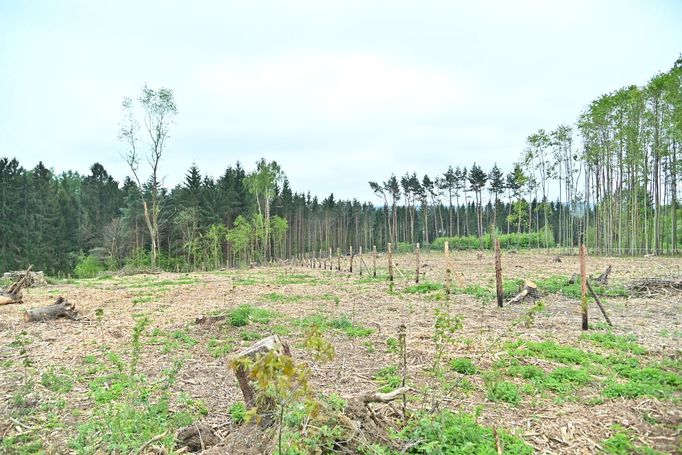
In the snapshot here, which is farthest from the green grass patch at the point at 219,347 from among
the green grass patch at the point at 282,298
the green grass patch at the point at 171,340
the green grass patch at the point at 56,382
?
the green grass patch at the point at 282,298

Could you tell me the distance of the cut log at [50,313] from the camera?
9.43 m

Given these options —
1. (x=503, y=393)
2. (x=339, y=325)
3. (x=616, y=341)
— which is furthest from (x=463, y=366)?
(x=339, y=325)

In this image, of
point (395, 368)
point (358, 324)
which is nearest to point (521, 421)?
point (395, 368)

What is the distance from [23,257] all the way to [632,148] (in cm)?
5917

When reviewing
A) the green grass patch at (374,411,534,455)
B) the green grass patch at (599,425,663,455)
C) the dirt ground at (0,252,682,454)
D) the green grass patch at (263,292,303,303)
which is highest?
the green grass patch at (374,411,534,455)

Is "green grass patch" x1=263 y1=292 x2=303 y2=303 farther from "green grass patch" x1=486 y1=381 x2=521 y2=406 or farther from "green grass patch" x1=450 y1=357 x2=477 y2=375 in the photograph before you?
"green grass patch" x1=486 y1=381 x2=521 y2=406

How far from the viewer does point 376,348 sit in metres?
6.93

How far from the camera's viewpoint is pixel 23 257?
42.3 metres

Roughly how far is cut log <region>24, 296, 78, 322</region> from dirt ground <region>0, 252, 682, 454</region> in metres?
0.24

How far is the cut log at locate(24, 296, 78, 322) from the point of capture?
9430 mm

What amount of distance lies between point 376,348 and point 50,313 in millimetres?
8030

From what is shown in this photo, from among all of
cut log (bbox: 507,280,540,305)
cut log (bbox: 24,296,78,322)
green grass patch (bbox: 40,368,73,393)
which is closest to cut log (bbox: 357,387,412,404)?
green grass patch (bbox: 40,368,73,393)

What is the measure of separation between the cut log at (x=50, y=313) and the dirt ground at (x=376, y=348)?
243 millimetres

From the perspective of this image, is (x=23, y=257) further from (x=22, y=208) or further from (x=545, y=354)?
(x=545, y=354)
